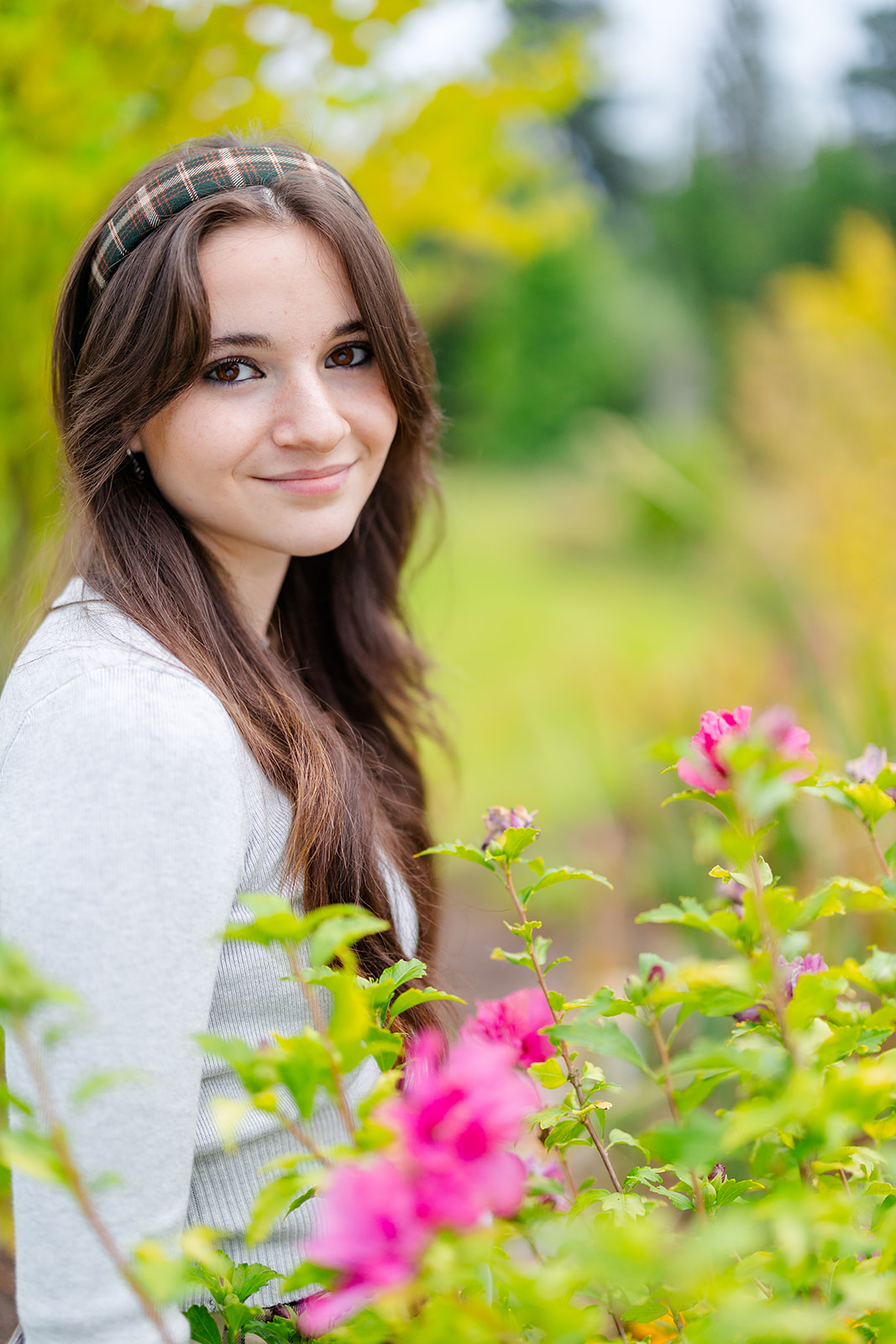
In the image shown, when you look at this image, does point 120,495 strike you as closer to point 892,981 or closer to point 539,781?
point 892,981

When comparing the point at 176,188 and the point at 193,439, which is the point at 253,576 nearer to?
the point at 193,439

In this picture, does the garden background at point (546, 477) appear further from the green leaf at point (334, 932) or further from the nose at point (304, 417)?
the nose at point (304, 417)

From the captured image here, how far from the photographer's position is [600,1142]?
0.89 metres

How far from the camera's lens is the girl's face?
3.92 feet

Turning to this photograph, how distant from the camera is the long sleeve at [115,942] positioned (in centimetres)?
82

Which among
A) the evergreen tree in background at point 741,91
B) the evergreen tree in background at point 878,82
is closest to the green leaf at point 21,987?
the evergreen tree in background at point 878,82

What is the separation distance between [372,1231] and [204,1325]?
474 mm

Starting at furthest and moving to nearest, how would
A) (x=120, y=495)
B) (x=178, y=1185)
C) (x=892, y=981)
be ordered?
1. (x=120, y=495)
2. (x=178, y=1185)
3. (x=892, y=981)

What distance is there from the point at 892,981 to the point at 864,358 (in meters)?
7.24

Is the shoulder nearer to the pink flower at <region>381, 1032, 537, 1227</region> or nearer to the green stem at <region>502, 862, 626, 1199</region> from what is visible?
the green stem at <region>502, 862, 626, 1199</region>

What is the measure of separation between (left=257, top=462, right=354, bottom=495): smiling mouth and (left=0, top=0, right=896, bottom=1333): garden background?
0.47m

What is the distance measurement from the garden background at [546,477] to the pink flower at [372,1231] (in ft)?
1.31

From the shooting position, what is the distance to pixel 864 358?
7.19 metres

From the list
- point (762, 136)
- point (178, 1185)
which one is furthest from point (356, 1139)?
point (762, 136)
